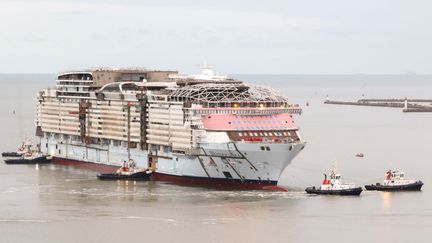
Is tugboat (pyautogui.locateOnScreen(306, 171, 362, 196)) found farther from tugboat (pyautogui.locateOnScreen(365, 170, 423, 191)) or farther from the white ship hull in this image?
the white ship hull

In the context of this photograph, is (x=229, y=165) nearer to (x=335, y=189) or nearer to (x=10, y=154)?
(x=335, y=189)

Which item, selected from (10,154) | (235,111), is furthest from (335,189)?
(10,154)

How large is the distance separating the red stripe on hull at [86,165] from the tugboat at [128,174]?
3266 mm

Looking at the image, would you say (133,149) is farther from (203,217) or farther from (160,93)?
(203,217)

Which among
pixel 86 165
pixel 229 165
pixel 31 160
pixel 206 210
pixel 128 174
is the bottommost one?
pixel 206 210

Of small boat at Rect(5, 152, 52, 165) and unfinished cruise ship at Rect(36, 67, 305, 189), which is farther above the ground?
unfinished cruise ship at Rect(36, 67, 305, 189)

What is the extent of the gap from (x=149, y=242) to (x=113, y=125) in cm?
3095

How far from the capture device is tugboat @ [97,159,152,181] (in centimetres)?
7925

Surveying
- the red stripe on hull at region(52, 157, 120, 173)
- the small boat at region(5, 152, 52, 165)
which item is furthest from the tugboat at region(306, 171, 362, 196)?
the small boat at region(5, 152, 52, 165)

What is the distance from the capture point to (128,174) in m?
79.6

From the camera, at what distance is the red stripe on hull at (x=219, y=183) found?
236 ft

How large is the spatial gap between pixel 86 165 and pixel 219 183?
19.5 metres

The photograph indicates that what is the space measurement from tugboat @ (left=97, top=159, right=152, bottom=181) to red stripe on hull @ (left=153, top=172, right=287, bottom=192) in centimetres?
175

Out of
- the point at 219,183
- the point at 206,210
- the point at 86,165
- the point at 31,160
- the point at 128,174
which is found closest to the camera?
the point at 206,210
